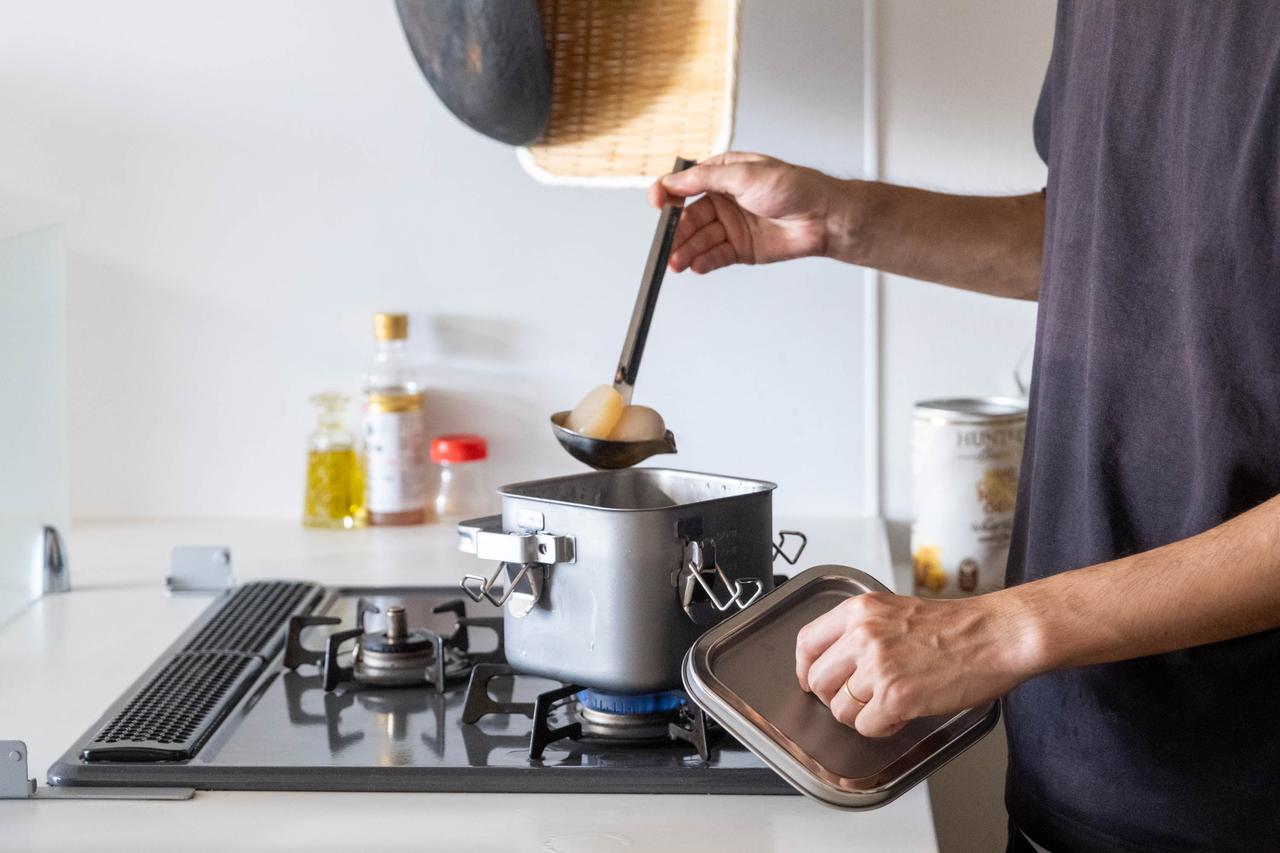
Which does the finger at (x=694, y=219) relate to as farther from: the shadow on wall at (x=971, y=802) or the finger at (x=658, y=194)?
the shadow on wall at (x=971, y=802)

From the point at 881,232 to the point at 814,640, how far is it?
507mm

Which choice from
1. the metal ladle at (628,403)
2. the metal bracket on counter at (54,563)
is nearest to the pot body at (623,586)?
the metal ladle at (628,403)

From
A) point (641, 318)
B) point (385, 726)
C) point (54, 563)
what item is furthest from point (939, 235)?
point (54, 563)

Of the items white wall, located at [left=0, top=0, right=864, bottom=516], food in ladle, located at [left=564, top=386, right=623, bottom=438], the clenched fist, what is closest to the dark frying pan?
white wall, located at [left=0, top=0, right=864, bottom=516]

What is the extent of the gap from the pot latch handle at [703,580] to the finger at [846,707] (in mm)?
110

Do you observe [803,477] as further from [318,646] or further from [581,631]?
[581,631]

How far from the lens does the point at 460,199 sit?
169 cm

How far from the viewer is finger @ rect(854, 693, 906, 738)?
81 cm

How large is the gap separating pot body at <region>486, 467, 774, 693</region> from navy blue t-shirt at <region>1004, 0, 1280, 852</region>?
0.76ft

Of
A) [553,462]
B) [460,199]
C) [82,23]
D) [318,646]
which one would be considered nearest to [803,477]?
[553,462]

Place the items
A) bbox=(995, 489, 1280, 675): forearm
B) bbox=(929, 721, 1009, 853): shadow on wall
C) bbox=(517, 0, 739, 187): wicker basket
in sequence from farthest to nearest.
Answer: bbox=(517, 0, 739, 187): wicker basket < bbox=(929, 721, 1009, 853): shadow on wall < bbox=(995, 489, 1280, 675): forearm

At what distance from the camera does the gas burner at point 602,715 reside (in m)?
0.95

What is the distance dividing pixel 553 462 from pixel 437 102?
1.48 feet

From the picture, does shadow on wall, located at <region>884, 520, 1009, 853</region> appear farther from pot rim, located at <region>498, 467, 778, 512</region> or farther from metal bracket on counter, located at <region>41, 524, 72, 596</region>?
metal bracket on counter, located at <region>41, 524, 72, 596</region>
